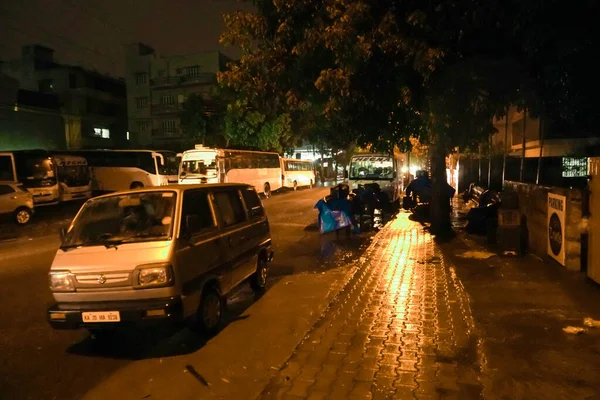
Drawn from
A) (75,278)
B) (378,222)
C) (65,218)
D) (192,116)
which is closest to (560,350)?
(75,278)

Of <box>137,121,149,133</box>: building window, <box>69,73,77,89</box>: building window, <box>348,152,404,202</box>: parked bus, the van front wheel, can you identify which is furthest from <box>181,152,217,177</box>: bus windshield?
<box>137,121,149,133</box>: building window

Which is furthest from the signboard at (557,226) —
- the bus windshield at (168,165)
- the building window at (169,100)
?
the building window at (169,100)

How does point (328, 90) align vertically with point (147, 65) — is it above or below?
below

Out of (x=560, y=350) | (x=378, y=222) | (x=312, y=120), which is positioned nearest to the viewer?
(x=560, y=350)

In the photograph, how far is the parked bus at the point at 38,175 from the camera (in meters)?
20.8

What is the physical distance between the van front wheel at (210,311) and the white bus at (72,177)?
19135mm

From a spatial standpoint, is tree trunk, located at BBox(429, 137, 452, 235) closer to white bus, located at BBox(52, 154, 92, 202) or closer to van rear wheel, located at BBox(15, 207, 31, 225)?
van rear wheel, located at BBox(15, 207, 31, 225)

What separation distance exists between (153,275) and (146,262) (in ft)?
0.50

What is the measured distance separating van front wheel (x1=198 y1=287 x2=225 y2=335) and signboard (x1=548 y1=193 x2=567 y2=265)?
5633 mm

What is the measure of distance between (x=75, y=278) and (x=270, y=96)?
25.2 ft

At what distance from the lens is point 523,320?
19.8 ft

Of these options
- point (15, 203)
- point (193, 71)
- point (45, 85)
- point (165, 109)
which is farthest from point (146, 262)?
point (193, 71)

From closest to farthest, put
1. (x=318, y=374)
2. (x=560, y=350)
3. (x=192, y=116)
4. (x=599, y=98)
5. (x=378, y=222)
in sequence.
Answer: (x=318, y=374) < (x=560, y=350) < (x=599, y=98) < (x=378, y=222) < (x=192, y=116)

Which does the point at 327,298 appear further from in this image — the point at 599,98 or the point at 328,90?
the point at 599,98
